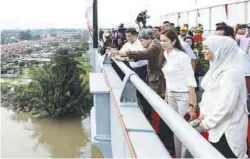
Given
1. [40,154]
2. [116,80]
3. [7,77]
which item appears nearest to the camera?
[116,80]

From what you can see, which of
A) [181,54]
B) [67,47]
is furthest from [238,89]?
[67,47]

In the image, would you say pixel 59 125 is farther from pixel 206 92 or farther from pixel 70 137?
pixel 206 92

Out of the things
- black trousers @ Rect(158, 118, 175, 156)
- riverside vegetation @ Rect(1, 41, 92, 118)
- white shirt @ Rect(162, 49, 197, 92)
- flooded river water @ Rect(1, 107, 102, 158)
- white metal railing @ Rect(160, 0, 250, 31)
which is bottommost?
flooded river water @ Rect(1, 107, 102, 158)

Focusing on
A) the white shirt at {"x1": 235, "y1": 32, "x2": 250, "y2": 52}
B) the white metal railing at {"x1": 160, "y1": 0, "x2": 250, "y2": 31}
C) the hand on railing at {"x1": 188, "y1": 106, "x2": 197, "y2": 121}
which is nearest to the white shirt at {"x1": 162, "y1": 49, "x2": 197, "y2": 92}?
the hand on railing at {"x1": 188, "y1": 106, "x2": 197, "y2": 121}

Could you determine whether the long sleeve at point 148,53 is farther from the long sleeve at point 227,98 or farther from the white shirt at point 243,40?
the white shirt at point 243,40

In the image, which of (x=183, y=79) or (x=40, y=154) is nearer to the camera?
(x=183, y=79)

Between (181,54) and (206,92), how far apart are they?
869 millimetres

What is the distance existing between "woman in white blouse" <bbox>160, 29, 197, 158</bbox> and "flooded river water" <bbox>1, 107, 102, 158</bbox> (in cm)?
1443

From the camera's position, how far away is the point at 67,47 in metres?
23.3

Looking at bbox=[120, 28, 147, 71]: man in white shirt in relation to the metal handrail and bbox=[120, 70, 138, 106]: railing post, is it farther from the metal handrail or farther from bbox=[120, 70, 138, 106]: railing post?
the metal handrail

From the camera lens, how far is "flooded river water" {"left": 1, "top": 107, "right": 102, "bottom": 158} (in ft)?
62.1

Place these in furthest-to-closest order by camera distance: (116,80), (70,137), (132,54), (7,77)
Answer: (7,77) → (70,137) → (116,80) → (132,54)

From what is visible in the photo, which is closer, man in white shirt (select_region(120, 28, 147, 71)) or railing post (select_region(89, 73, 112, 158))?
railing post (select_region(89, 73, 112, 158))

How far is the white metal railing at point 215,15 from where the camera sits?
16.6m
